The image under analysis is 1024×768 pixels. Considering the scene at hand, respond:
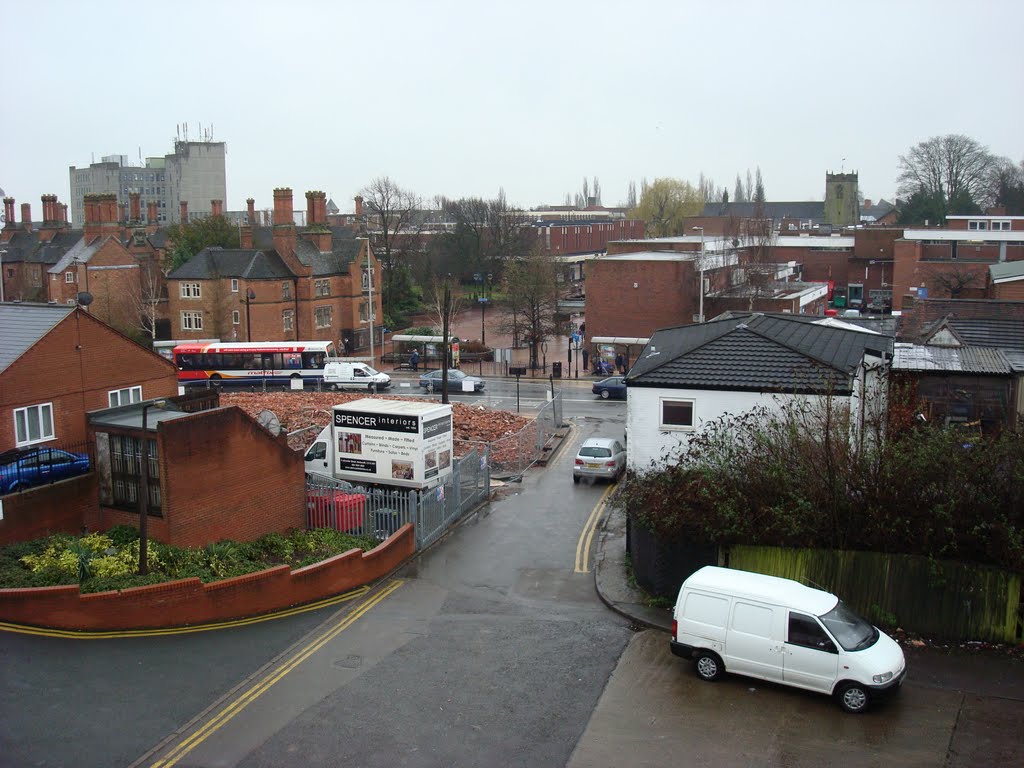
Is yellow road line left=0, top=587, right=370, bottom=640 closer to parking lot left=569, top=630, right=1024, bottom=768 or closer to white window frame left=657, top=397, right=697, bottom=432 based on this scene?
parking lot left=569, top=630, right=1024, bottom=768

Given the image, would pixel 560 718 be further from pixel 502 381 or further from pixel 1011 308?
pixel 502 381

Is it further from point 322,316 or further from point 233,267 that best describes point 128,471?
point 322,316

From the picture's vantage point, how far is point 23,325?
23125mm

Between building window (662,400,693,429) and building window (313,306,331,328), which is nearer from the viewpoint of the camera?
building window (662,400,693,429)

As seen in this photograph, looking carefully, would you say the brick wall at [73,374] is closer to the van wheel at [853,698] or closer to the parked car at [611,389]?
the van wheel at [853,698]

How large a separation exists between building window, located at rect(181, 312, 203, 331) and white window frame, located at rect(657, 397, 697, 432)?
157ft

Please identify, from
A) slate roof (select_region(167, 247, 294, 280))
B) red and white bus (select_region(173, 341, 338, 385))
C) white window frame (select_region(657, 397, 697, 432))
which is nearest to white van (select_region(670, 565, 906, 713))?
white window frame (select_region(657, 397, 697, 432))

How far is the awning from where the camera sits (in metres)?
59.6

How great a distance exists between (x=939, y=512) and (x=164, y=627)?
13.9 meters

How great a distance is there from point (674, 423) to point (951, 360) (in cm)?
888

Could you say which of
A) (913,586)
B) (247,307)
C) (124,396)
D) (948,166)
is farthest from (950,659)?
(948,166)

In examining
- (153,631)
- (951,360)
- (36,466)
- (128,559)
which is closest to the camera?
(153,631)

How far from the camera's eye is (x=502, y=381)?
5528cm

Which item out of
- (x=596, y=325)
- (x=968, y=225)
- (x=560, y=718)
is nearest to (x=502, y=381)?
(x=596, y=325)
